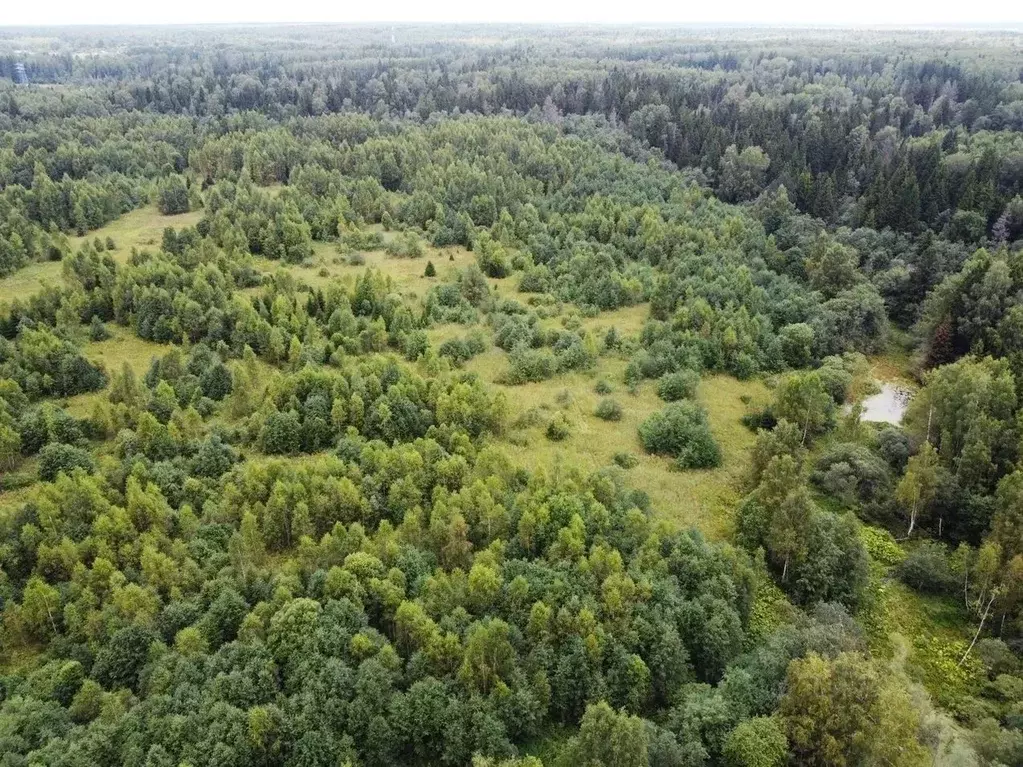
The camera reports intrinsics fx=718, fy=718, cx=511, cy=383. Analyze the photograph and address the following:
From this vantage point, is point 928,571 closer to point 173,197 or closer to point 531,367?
point 531,367

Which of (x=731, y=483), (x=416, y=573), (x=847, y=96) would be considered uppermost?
(x=847, y=96)

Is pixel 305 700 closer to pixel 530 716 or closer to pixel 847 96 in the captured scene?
pixel 530 716

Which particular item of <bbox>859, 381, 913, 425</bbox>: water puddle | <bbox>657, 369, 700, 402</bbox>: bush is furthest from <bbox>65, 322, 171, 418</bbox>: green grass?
<bbox>859, 381, 913, 425</bbox>: water puddle

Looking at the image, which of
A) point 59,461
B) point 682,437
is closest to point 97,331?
point 59,461

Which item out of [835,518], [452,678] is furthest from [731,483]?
[452,678]

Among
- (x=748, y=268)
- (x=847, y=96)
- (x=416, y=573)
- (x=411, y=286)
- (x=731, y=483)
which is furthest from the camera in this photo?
(x=847, y=96)

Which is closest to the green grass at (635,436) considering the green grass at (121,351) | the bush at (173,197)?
the green grass at (121,351)
